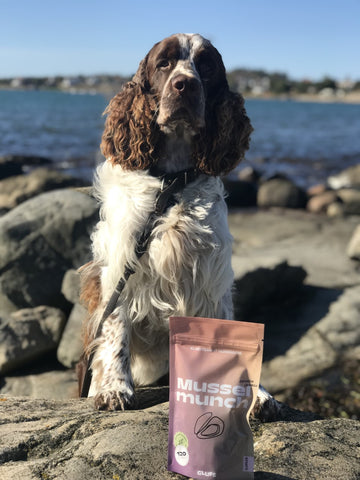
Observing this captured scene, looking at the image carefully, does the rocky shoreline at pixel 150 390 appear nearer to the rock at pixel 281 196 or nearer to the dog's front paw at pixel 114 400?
the dog's front paw at pixel 114 400

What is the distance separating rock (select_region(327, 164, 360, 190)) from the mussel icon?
50.6 ft

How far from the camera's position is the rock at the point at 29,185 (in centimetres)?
1008

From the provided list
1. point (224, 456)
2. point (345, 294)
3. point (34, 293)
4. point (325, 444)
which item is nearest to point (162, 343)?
point (325, 444)

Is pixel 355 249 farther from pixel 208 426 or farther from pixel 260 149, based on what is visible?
pixel 260 149

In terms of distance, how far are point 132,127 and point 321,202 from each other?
10.2 metres

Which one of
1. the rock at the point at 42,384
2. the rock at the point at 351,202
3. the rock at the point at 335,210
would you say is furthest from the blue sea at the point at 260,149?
the rock at the point at 42,384

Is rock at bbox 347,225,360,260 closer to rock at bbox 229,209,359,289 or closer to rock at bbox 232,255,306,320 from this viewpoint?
rock at bbox 229,209,359,289

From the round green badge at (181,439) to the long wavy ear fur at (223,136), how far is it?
64.0 inches

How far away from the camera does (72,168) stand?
17.9 m

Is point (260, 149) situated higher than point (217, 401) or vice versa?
point (217, 401)

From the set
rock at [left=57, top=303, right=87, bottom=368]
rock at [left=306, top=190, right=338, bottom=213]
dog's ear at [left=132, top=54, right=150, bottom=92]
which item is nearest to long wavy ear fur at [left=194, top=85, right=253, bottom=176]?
dog's ear at [left=132, top=54, right=150, bottom=92]

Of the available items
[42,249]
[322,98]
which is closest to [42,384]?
[42,249]

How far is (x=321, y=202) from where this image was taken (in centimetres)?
1241

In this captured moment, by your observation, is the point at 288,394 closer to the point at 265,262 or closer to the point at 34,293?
the point at 265,262
